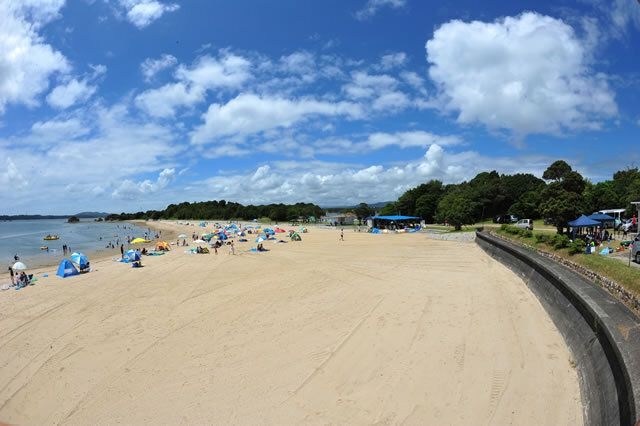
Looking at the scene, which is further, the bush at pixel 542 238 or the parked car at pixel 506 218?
the parked car at pixel 506 218

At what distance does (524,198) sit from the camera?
60.7 m

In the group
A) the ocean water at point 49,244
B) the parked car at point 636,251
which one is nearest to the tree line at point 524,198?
the parked car at point 636,251

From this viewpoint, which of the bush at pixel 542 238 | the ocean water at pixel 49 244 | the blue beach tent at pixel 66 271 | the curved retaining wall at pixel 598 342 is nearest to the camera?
the curved retaining wall at pixel 598 342

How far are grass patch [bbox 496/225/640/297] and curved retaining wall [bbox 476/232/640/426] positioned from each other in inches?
21.9

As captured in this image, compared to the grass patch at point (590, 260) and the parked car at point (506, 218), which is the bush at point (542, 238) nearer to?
the grass patch at point (590, 260)

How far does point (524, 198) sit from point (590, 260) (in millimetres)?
50912

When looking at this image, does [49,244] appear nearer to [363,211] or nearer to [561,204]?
[561,204]

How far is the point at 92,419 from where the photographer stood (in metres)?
8.00

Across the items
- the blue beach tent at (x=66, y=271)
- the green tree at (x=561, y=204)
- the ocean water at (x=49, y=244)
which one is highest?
the green tree at (x=561, y=204)

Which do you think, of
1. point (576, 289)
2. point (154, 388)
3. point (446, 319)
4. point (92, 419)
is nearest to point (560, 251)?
point (576, 289)

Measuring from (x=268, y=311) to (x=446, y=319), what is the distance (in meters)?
5.94

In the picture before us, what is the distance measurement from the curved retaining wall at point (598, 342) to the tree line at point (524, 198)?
19.0 meters

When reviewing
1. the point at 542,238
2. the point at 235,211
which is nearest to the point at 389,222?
the point at 542,238

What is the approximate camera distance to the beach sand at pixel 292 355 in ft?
25.9
